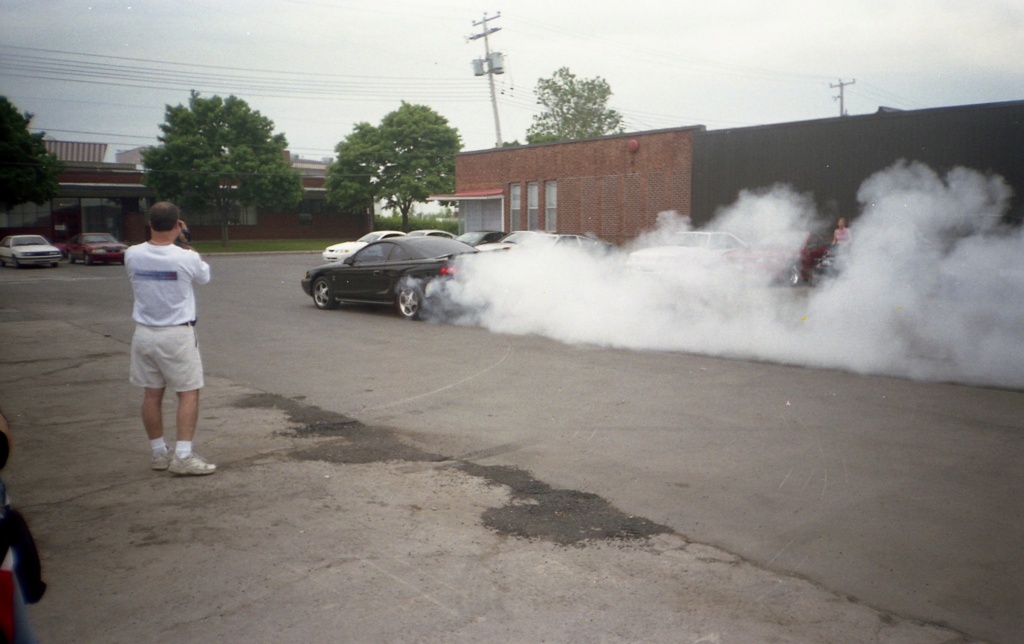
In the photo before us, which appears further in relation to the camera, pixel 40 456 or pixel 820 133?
pixel 820 133

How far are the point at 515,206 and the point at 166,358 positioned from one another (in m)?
29.7

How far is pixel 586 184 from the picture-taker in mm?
30094

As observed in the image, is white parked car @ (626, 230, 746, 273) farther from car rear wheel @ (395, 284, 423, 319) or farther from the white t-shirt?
the white t-shirt

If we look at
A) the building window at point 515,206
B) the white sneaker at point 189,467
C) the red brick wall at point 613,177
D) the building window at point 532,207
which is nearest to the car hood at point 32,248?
the building window at point 515,206

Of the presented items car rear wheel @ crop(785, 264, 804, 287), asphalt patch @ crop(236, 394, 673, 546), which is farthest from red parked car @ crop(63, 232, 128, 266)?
asphalt patch @ crop(236, 394, 673, 546)

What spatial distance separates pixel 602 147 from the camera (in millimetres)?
29812

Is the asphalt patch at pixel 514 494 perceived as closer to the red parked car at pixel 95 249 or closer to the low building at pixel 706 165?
the low building at pixel 706 165

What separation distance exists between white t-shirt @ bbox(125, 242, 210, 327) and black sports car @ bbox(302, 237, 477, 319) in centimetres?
816

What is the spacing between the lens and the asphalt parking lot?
344 centimetres

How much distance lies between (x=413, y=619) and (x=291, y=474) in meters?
2.36

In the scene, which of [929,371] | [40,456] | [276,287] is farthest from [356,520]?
[276,287]

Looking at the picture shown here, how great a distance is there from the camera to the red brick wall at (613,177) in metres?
26.9

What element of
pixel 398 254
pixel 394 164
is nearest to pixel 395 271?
pixel 398 254

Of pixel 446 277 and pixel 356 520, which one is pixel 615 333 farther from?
pixel 356 520
